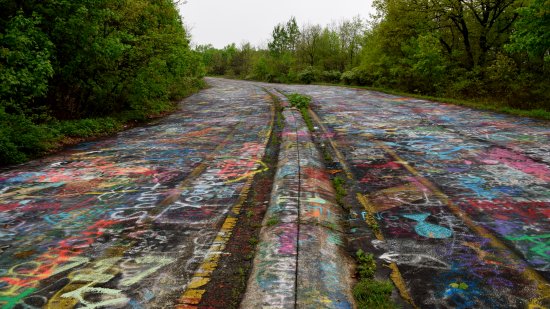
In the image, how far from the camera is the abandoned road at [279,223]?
140 inches

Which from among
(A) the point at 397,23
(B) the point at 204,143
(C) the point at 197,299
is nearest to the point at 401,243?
(C) the point at 197,299

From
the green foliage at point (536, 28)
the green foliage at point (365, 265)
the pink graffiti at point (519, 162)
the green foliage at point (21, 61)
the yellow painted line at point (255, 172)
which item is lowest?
the green foliage at point (365, 265)

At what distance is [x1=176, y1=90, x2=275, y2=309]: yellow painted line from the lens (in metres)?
3.39

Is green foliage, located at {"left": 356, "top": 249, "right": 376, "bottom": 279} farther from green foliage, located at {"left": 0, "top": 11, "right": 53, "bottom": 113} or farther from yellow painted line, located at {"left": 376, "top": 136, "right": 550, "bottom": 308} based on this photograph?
green foliage, located at {"left": 0, "top": 11, "right": 53, "bottom": 113}

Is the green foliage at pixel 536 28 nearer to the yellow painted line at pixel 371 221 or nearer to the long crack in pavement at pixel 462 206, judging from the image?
the long crack in pavement at pixel 462 206

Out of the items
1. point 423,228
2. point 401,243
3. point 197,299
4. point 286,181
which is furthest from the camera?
point 286,181

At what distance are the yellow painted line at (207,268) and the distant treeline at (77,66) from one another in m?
6.83

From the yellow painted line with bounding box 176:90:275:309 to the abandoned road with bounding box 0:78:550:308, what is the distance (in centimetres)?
1

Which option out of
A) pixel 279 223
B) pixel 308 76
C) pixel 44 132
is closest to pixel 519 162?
pixel 279 223

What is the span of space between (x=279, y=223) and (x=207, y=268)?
52.9 inches

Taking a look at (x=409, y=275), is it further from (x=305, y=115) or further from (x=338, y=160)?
(x=305, y=115)

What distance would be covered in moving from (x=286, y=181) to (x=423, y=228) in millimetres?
2704

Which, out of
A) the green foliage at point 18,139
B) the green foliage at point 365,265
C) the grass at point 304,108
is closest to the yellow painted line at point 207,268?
the green foliage at point 365,265

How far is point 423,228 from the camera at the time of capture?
16.1 feet
